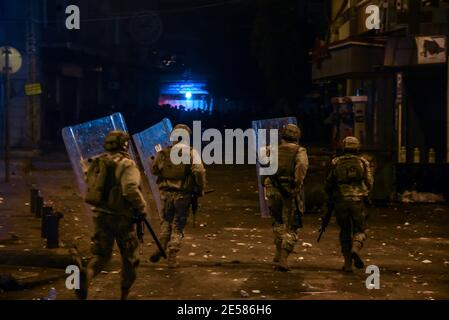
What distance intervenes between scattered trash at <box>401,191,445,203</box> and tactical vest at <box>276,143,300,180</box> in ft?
24.2

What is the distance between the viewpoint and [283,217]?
9.40m

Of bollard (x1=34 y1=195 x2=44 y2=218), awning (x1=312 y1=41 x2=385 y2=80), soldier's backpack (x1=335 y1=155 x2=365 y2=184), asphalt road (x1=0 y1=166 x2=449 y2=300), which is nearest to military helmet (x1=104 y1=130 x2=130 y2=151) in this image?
asphalt road (x1=0 y1=166 x2=449 y2=300)

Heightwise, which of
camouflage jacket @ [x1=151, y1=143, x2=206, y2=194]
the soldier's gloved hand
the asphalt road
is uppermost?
camouflage jacket @ [x1=151, y1=143, x2=206, y2=194]

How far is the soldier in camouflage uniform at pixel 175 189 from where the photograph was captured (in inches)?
369

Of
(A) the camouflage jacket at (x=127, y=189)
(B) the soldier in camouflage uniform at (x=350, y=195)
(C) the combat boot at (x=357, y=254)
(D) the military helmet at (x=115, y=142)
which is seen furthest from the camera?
(B) the soldier in camouflage uniform at (x=350, y=195)

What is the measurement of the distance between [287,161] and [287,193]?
0.40 m

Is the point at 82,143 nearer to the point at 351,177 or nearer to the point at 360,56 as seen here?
the point at 351,177

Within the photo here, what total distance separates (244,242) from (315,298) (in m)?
3.70

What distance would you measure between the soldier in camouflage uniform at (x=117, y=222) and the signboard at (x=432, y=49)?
10.7 m

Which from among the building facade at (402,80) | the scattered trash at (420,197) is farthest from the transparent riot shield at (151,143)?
the scattered trash at (420,197)

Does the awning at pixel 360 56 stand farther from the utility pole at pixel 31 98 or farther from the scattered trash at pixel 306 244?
the utility pole at pixel 31 98

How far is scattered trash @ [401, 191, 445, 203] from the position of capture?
16109 millimetres

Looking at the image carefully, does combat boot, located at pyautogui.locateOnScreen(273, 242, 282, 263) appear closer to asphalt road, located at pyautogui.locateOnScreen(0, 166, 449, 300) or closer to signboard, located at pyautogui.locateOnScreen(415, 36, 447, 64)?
asphalt road, located at pyautogui.locateOnScreen(0, 166, 449, 300)

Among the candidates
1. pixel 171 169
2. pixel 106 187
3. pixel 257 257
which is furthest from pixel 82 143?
pixel 106 187
